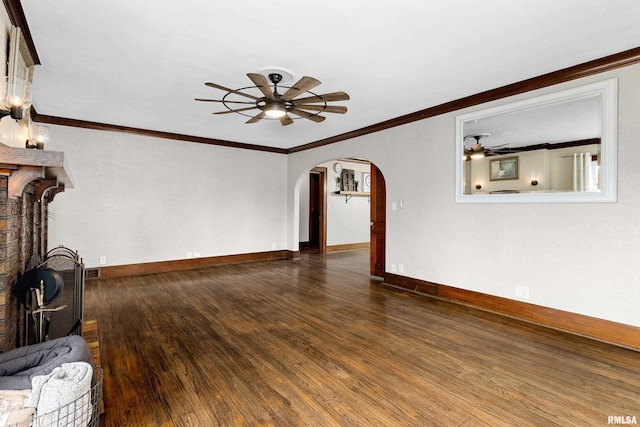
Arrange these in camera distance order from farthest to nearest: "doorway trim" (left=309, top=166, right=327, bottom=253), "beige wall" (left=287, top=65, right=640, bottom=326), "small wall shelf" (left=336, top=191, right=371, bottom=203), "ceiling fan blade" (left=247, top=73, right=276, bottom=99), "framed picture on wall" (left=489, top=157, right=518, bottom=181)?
"small wall shelf" (left=336, top=191, right=371, bottom=203) < "doorway trim" (left=309, top=166, right=327, bottom=253) < "framed picture on wall" (left=489, top=157, right=518, bottom=181) < "beige wall" (left=287, top=65, right=640, bottom=326) < "ceiling fan blade" (left=247, top=73, right=276, bottom=99)

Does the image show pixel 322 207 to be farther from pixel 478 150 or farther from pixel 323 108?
pixel 323 108

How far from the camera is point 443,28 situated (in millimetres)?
2453

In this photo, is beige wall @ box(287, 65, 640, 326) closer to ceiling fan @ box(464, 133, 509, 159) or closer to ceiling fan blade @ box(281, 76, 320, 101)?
ceiling fan @ box(464, 133, 509, 159)

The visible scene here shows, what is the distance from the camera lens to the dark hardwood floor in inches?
74.0

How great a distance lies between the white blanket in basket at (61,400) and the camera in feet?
3.97

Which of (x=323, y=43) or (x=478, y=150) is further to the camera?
(x=478, y=150)

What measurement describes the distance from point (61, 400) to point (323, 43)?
9.07ft

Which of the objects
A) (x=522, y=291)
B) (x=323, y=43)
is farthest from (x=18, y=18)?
(x=522, y=291)

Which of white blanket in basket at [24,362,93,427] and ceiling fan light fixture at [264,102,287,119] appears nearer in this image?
white blanket in basket at [24,362,93,427]

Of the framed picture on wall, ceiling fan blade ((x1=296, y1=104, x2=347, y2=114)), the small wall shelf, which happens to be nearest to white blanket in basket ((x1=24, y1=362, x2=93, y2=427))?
ceiling fan blade ((x1=296, y1=104, x2=347, y2=114))

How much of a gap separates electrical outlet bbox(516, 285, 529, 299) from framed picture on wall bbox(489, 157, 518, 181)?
1.21m

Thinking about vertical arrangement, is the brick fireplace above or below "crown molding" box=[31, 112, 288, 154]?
below

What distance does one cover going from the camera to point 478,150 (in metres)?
3.90

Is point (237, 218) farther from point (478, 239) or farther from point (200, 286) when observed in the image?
point (478, 239)
